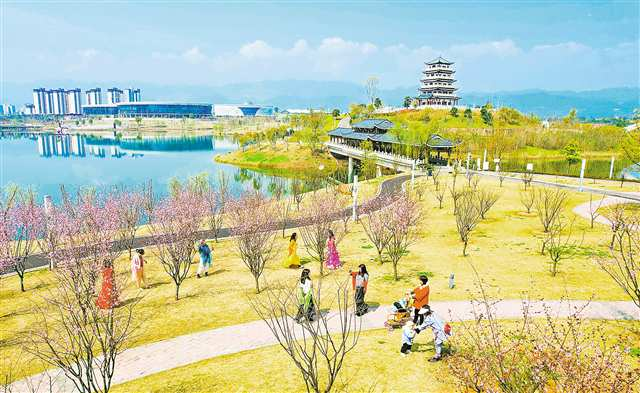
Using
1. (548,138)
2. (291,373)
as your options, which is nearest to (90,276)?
(291,373)

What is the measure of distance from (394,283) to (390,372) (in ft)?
21.8

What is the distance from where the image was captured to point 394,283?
1642 cm

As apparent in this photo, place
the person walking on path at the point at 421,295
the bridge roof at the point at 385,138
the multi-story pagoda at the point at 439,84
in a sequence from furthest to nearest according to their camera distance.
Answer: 1. the multi-story pagoda at the point at 439,84
2. the bridge roof at the point at 385,138
3. the person walking on path at the point at 421,295

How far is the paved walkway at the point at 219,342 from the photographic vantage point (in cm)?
1054

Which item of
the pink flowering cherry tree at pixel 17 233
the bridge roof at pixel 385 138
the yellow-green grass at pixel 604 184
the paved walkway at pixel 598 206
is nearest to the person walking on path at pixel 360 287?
the pink flowering cherry tree at pixel 17 233

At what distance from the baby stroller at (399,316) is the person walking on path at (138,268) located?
1039cm

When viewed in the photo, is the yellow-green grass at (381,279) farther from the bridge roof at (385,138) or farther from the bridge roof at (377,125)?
the bridge roof at (377,125)

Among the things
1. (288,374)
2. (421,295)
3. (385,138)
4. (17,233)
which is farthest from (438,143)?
(288,374)

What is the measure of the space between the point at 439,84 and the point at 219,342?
397 feet

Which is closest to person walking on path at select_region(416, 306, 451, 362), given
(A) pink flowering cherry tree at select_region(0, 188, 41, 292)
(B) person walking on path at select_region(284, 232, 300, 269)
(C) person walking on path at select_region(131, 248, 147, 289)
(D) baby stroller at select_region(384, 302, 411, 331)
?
(D) baby stroller at select_region(384, 302, 411, 331)

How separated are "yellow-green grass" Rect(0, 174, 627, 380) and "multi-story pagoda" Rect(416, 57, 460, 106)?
101m

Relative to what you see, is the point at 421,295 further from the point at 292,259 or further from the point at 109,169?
the point at 109,169

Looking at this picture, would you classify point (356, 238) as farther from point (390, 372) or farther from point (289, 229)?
point (390, 372)

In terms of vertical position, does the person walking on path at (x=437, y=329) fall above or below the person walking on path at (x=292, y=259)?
above
